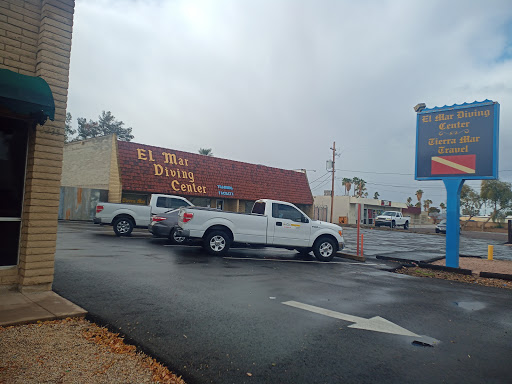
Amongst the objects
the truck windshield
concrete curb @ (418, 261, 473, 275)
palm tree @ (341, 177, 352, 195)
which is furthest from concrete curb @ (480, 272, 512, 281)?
palm tree @ (341, 177, 352, 195)

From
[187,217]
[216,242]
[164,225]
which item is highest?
[187,217]

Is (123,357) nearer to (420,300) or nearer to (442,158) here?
(420,300)

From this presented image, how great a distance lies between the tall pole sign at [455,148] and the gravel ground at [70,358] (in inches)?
434

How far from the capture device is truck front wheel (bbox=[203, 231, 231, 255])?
37.3 ft

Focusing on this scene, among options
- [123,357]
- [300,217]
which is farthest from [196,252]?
[123,357]

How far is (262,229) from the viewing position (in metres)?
11.8

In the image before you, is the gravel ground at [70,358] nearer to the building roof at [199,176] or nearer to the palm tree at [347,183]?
the building roof at [199,176]

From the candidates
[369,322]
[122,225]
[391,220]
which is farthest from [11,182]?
[391,220]

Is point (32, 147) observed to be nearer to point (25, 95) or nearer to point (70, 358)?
point (25, 95)

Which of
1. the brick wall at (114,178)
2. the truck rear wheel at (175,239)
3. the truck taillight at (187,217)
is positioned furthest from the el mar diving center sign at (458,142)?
the brick wall at (114,178)

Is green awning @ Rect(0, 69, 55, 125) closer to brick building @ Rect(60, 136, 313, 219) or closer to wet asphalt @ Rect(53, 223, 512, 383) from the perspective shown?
wet asphalt @ Rect(53, 223, 512, 383)

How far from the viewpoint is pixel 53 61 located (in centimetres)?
596

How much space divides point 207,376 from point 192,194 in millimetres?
23436

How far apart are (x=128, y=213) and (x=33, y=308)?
1145 cm
